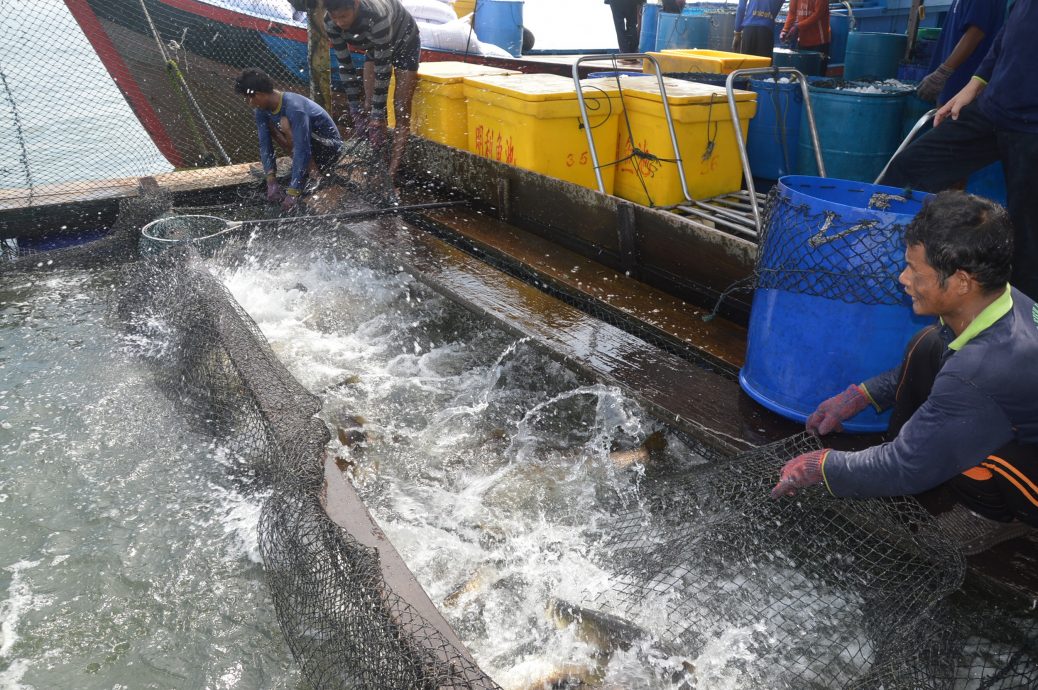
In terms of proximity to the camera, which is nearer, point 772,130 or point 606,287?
point 606,287

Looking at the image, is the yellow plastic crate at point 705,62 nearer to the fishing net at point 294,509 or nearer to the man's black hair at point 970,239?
the fishing net at point 294,509

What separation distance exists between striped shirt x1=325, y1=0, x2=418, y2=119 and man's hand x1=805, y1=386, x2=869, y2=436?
5049 millimetres

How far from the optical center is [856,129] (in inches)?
225

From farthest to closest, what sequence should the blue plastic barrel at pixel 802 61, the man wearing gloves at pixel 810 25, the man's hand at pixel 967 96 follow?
the man wearing gloves at pixel 810 25, the blue plastic barrel at pixel 802 61, the man's hand at pixel 967 96

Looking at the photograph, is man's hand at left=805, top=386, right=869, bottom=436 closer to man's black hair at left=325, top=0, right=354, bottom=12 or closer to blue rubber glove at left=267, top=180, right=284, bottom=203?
man's black hair at left=325, top=0, right=354, bottom=12

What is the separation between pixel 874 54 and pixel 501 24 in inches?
262

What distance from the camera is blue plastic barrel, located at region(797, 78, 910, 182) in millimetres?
5625

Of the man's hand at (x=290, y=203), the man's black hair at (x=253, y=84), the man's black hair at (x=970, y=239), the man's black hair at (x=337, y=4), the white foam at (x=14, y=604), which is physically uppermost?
the man's black hair at (x=337, y=4)

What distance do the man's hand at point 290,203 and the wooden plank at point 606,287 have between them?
1.38 metres

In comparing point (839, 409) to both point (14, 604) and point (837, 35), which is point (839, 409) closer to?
point (14, 604)

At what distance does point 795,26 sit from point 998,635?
8091 millimetres

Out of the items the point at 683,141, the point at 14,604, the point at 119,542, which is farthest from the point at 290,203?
the point at 14,604

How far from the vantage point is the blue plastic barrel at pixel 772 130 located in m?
5.95

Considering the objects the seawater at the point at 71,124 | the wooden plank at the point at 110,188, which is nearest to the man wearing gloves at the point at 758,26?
the wooden plank at the point at 110,188
